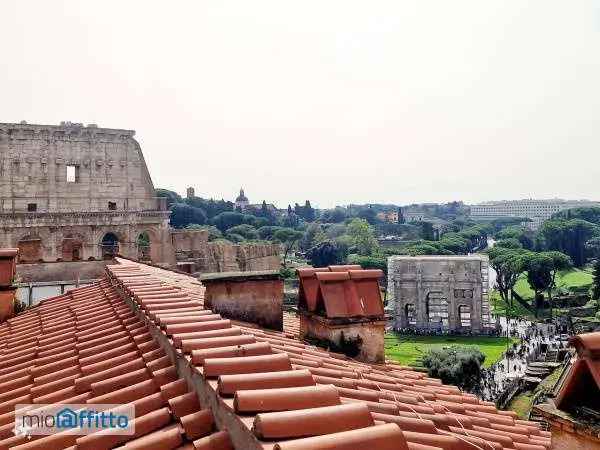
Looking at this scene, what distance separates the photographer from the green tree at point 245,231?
10638cm

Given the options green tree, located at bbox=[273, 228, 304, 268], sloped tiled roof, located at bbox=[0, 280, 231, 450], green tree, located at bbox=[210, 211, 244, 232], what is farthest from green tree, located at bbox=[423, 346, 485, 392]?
green tree, located at bbox=[210, 211, 244, 232]

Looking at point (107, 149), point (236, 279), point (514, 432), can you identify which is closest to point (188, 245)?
point (107, 149)

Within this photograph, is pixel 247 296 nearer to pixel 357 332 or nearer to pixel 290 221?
pixel 357 332

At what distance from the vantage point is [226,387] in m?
3.31

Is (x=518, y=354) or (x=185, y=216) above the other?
(x=185, y=216)

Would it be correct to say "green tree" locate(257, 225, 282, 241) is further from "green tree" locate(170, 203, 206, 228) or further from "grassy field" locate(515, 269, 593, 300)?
"grassy field" locate(515, 269, 593, 300)

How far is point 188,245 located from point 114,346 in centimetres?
3359

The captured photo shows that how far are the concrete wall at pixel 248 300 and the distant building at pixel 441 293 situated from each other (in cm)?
4711

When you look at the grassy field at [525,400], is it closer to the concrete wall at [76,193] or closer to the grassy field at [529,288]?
the concrete wall at [76,193]

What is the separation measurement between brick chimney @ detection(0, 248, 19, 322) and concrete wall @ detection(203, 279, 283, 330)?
17.9 feet

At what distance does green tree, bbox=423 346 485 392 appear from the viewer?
102ft

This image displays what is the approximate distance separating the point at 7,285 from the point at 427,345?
132ft

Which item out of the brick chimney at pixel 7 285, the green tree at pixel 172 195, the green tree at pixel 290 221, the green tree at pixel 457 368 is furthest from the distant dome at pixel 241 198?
the brick chimney at pixel 7 285

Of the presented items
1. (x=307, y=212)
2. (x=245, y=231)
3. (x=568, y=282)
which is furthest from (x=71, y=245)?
(x=307, y=212)
